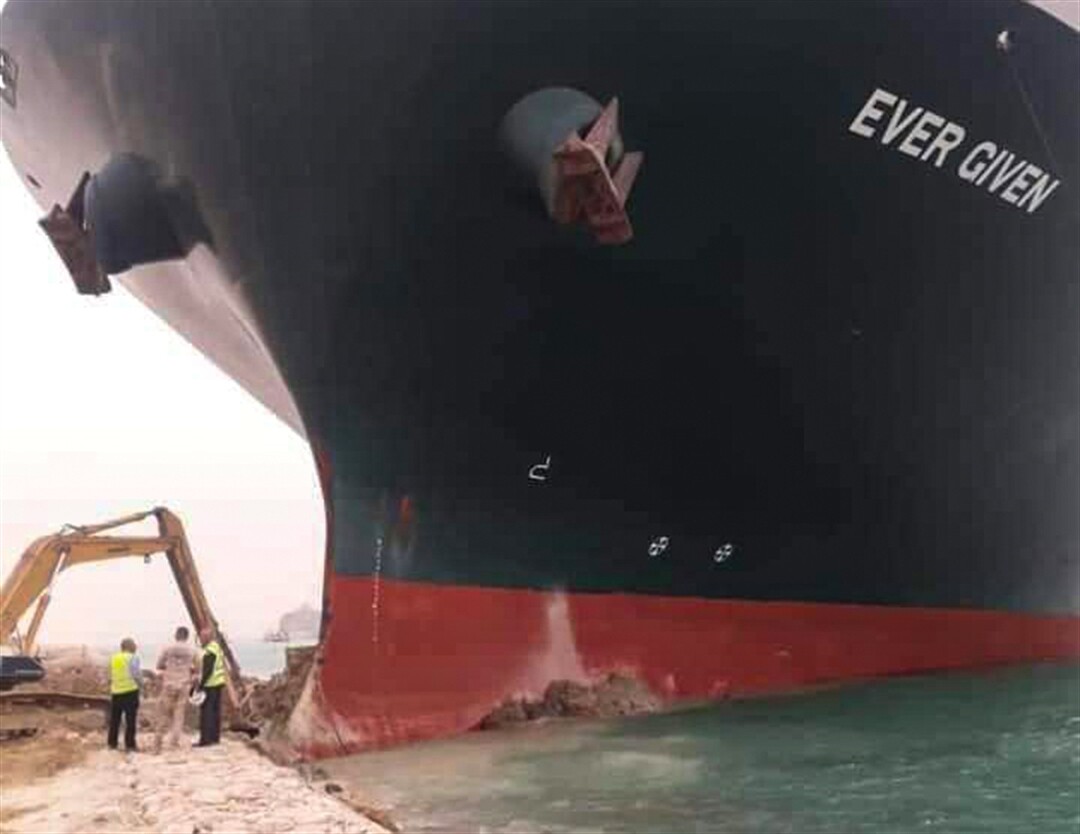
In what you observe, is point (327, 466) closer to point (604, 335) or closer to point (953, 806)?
point (604, 335)

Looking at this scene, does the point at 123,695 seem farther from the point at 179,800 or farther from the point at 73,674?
the point at 73,674

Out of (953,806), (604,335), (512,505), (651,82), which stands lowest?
(953,806)

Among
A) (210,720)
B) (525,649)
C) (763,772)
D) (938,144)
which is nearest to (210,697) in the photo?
(210,720)

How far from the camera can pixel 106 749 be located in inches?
311

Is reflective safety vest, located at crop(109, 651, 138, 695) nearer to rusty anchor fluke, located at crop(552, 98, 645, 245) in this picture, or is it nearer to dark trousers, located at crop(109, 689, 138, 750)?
dark trousers, located at crop(109, 689, 138, 750)

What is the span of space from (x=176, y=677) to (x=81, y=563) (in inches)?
196

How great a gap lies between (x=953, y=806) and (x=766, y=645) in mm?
4001

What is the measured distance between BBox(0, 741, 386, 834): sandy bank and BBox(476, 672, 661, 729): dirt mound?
1826 millimetres

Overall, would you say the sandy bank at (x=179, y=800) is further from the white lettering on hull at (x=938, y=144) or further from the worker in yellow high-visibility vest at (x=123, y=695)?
the white lettering on hull at (x=938, y=144)

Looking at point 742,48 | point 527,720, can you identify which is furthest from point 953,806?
point 742,48

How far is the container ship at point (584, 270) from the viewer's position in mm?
6949

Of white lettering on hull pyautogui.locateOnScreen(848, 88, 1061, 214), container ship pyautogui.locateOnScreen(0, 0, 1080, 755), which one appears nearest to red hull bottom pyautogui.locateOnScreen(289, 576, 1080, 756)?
container ship pyautogui.locateOnScreen(0, 0, 1080, 755)

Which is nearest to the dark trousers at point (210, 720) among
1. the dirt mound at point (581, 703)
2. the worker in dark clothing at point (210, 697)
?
the worker in dark clothing at point (210, 697)

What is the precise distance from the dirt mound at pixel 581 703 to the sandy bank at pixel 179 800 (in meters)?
1.83
